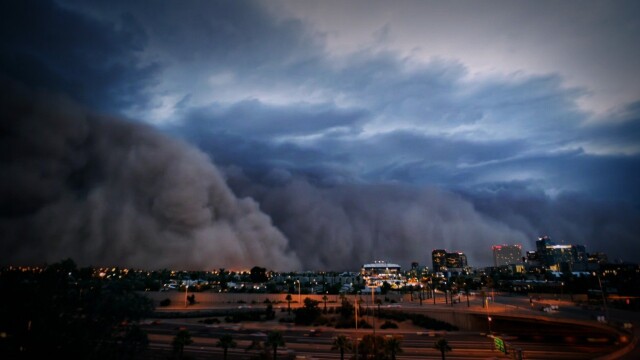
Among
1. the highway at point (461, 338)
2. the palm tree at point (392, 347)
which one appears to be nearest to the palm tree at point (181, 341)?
the highway at point (461, 338)

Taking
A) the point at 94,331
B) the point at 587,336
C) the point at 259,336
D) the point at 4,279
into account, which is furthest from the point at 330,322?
the point at 4,279

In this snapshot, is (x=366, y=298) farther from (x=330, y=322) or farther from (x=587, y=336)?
(x=587, y=336)

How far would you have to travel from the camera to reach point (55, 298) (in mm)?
32156

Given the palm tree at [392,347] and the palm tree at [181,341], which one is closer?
the palm tree at [392,347]

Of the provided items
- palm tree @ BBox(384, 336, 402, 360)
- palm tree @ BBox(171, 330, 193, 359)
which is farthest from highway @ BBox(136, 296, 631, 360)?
palm tree @ BBox(384, 336, 402, 360)

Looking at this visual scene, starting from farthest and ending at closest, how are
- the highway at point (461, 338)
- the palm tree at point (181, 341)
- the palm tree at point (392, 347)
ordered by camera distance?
the highway at point (461, 338), the palm tree at point (181, 341), the palm tree at point (392, 347)

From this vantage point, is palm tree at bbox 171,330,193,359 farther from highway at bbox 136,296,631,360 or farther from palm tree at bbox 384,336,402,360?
palm tree at bbox 384,336,402,360

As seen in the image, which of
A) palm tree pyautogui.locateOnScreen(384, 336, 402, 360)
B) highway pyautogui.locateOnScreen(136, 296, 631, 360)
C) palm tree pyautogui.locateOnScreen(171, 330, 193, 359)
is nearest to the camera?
palm tree pyautogui.locateOnScreen(384, 336, 402, 360)

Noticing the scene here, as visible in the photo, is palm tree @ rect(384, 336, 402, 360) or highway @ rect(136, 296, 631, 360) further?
highway @ rect(136, 296, 631, 360)

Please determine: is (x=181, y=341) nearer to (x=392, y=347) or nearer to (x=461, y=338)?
(x=392, y=347)

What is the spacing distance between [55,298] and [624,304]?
124 metres

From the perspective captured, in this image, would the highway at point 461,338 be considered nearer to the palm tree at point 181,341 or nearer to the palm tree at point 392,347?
the palm tree at point 181,341

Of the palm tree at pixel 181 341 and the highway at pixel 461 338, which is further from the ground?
the palm tree at pixel 181 341

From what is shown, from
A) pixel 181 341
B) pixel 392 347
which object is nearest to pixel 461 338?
pixel 392 347
